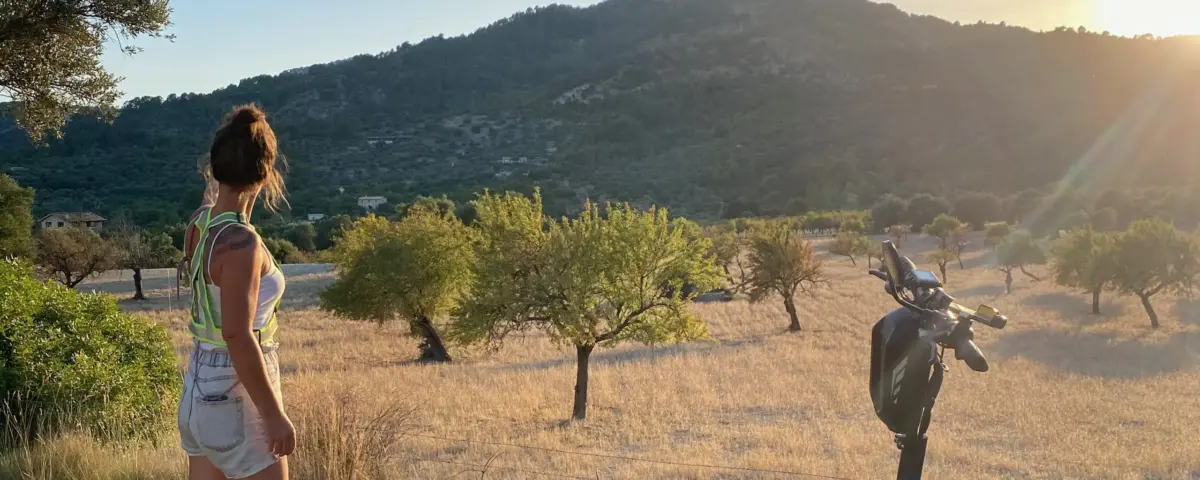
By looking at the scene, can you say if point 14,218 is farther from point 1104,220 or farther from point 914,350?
point 1104,220

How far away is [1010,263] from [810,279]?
25826mm

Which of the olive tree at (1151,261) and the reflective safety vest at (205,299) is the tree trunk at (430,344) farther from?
the olive tree at (1151,261)

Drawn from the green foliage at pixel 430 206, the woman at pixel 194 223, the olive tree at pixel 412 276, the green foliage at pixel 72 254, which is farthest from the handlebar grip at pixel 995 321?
the green foliage at pixel 72 254

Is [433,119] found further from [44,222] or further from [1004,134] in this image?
[1004,134]

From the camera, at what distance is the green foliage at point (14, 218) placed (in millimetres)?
27906

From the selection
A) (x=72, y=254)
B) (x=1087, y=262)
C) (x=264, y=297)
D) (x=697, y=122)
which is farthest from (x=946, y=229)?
(x=264, y=297)

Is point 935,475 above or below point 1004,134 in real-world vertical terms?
below

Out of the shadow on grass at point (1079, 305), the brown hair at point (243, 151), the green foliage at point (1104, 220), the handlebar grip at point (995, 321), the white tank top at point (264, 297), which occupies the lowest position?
the shadow on grass at point (1079, 305)

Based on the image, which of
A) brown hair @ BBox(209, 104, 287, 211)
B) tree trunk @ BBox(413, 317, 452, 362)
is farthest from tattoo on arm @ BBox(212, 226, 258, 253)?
tree trunk @ BBox(413, 317, 452, 362)

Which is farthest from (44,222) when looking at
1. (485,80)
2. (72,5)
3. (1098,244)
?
(485,80)

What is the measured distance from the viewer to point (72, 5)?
8.41 metres

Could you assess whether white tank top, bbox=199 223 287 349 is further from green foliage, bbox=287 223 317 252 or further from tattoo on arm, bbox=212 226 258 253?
green foliage, bbox=287 223 317 252

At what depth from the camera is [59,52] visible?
357 inches

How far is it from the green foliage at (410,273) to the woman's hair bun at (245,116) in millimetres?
21363
